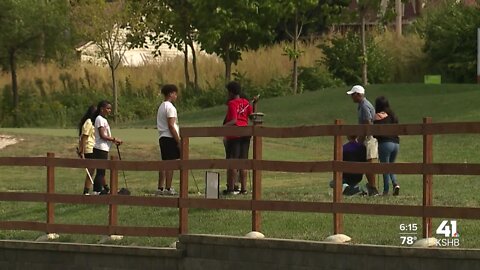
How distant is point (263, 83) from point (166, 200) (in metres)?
38.5

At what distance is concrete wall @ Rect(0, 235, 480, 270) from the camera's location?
1212 centimetres

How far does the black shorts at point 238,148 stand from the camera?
17.2 metres

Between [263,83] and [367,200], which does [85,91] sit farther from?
[367,200]

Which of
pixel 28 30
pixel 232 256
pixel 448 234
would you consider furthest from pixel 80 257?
pixel 28 30

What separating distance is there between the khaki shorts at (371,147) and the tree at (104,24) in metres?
33.3

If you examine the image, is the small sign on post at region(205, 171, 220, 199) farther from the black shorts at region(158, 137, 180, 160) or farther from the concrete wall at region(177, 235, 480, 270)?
the black shorts at region(158, 137, 180, 160)

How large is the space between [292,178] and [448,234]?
30.1 feet

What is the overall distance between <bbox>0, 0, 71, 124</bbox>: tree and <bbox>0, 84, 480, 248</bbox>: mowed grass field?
10.1m

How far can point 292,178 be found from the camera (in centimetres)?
2214

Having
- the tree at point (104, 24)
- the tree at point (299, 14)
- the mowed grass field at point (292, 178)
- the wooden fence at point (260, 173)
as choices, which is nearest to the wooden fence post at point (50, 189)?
the wooden fence at point (260, 173)

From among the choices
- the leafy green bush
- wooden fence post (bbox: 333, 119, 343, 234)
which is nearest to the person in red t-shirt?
wooden fence post (bbox: 333, 119, 343, 234)

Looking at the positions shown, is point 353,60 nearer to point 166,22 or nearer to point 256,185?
point 166,22

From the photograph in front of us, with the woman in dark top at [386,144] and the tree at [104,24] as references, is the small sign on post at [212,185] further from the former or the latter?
the tree at [104,24]

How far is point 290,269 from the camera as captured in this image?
1309 cm
